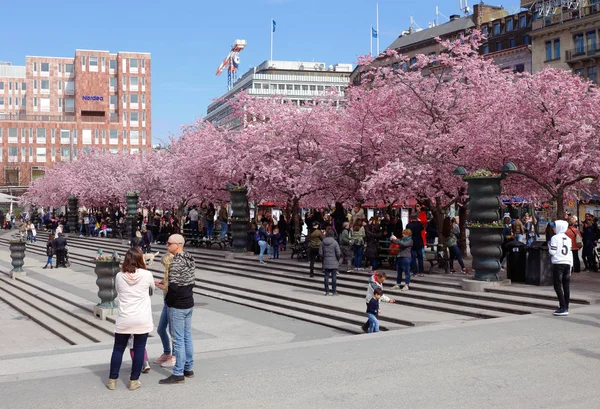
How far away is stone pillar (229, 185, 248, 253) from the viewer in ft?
84.4

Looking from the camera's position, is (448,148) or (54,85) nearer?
(448,148)

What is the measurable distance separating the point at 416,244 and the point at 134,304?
1125cm

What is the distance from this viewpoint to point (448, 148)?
791 inches

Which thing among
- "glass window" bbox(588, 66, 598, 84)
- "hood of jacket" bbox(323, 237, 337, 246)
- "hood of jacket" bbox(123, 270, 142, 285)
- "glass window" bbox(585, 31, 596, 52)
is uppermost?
"glass window" bbox(585, 31, 596, 52)

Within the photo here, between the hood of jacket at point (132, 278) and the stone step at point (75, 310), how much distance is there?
539 cm

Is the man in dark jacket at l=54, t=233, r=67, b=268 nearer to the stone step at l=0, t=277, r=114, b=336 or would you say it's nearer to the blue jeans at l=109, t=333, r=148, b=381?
the stone step at l=0, t=277, r=114, b=336

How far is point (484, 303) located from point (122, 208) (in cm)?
4805

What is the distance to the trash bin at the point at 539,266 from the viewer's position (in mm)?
15125

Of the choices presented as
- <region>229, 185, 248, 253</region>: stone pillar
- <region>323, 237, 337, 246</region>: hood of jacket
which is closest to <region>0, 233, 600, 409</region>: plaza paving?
<region>323, 237, 337, 246</region>: hood of jacket

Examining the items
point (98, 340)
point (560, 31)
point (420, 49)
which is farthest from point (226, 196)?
point (420, 49)

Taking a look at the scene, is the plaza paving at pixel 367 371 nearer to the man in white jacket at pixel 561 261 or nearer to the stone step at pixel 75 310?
the man in white jacket at pixel 561 261

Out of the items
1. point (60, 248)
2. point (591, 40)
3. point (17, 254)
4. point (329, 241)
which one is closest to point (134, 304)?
point (329, 241)

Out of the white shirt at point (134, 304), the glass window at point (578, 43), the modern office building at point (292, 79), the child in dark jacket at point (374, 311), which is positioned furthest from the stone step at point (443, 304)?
the modern office building at point (292, 79)

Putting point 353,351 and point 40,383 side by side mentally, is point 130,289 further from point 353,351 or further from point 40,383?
point 353,351
